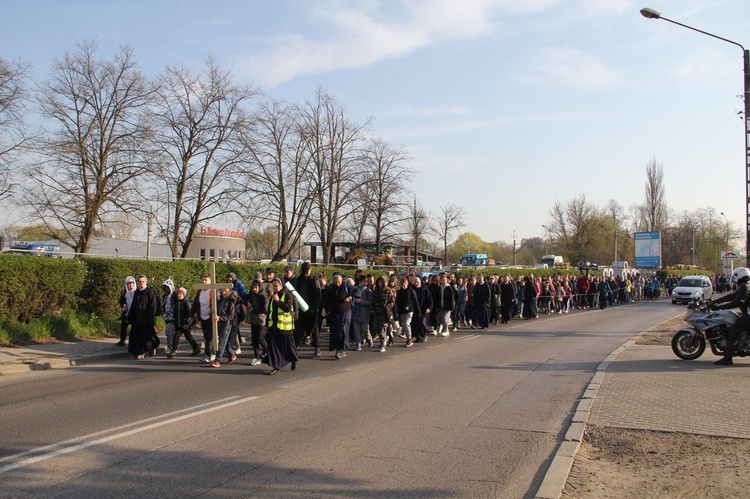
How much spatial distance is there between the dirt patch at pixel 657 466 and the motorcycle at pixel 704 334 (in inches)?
253

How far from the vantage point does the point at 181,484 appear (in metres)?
5.11

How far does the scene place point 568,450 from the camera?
6.15 metres

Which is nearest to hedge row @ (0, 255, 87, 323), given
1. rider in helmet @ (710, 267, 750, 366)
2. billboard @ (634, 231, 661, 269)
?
rider in helmet @ (710, 267, 750, 366)

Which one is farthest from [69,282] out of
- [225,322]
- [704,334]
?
[704,334]

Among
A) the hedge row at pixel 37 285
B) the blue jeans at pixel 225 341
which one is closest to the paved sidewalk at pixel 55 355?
the hedge row at pixel 37 285

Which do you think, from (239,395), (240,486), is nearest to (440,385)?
(239,395)

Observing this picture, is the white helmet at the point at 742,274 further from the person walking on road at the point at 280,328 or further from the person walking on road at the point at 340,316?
the person walking on road at the point at 280,328

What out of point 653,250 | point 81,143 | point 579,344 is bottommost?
point 579,344

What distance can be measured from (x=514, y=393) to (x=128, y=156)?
21.3 m

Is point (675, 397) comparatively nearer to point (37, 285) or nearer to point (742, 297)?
point (742, 297)

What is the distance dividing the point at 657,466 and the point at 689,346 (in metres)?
7.70

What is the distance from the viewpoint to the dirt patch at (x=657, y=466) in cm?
507

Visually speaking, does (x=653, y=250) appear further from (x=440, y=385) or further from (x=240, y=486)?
(x=240, y=486)

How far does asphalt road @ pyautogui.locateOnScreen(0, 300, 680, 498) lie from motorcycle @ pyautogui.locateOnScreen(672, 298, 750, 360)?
2.11 m
